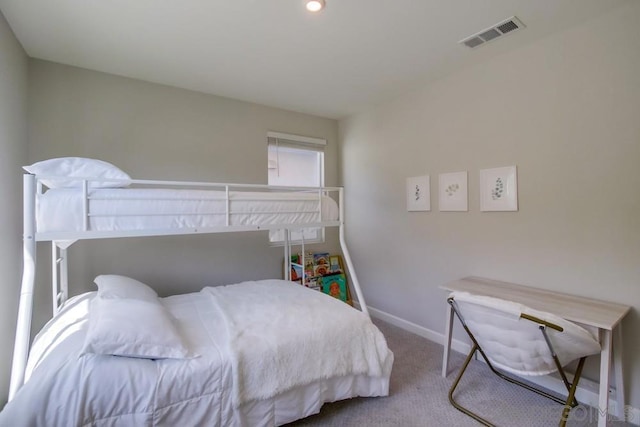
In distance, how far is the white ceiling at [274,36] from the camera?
1687 mm

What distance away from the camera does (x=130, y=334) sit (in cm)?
131

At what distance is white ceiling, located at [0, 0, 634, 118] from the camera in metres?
1.69

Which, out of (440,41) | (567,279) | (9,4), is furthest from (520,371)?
(9,4)

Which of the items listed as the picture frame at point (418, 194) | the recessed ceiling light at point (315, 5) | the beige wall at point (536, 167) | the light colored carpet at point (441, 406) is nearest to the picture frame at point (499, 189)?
the beige wall at point (536, 167)

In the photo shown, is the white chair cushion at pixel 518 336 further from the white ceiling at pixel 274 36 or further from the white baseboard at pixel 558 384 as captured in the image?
the white ceiling at pixel 274 36

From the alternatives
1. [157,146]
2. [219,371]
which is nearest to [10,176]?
[157,146]

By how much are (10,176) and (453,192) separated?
319 centimetres

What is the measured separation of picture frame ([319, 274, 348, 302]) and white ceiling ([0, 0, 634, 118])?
2.14 meters

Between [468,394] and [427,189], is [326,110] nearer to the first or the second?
[427,189]

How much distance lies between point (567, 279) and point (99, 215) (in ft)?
9.40

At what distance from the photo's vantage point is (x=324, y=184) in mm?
3723

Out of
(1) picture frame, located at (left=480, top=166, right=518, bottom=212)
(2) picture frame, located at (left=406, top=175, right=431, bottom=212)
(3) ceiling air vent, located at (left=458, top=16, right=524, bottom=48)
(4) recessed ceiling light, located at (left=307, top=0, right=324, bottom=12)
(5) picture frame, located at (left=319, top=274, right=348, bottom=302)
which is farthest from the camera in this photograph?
(5) picture frame, located at (left=319, top=274, right=348, bottom=302)

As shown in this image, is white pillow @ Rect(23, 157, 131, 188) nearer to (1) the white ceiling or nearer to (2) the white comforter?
(2) the white comforter

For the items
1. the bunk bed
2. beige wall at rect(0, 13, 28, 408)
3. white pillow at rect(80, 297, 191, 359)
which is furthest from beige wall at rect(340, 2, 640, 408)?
beige wall at rect(0, 13, 28, 408)
